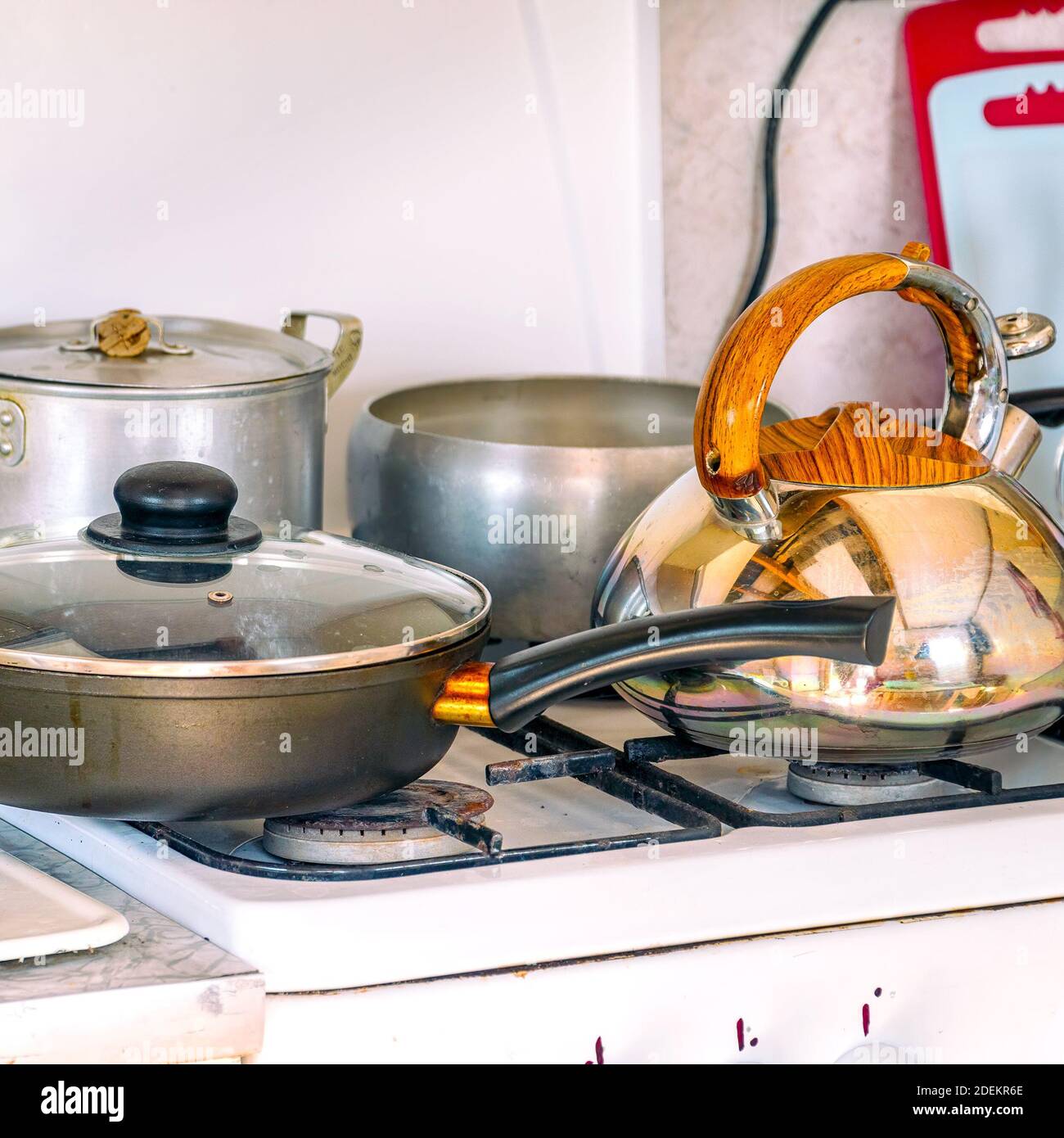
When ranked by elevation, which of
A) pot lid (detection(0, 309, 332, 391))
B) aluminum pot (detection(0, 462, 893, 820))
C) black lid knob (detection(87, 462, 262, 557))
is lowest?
aluminum pot (detection(0, 462, 893, 820))

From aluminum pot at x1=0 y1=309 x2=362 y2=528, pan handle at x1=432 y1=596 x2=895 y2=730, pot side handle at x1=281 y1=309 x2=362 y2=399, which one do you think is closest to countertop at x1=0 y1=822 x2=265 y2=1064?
pan handle at x1=432 y1=596 x2=895 y2=730

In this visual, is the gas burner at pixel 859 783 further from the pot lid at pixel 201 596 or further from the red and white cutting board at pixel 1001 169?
the red and white cutting board at pixel 1001 169

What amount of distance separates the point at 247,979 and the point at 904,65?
3.50ft

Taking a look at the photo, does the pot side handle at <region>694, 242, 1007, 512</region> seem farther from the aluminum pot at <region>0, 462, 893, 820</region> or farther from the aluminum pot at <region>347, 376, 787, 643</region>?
the aluminum pot at <region>347, 376, 787, 643</region>

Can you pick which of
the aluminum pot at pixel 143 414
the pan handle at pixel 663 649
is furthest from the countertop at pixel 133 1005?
the aluminum pot at pixel 143 414

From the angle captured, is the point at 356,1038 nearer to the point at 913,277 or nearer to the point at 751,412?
the point at 751,412

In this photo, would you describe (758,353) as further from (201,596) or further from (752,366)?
(201,596)

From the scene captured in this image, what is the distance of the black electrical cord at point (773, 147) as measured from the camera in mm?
1393

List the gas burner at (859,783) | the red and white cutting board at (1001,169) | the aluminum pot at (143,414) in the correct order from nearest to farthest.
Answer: the gas burner at (859,783) < the aluminum pot at (143,414) < the red and white cutting board at (1001,169)

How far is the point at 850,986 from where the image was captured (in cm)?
73

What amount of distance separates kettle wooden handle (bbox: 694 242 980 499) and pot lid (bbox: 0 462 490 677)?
0.13 metres

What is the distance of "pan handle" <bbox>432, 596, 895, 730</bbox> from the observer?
0.67 metres

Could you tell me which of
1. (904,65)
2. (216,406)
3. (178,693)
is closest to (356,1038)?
(178,693)

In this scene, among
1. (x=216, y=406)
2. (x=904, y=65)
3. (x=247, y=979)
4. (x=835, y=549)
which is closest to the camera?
(x=247, y=979)
